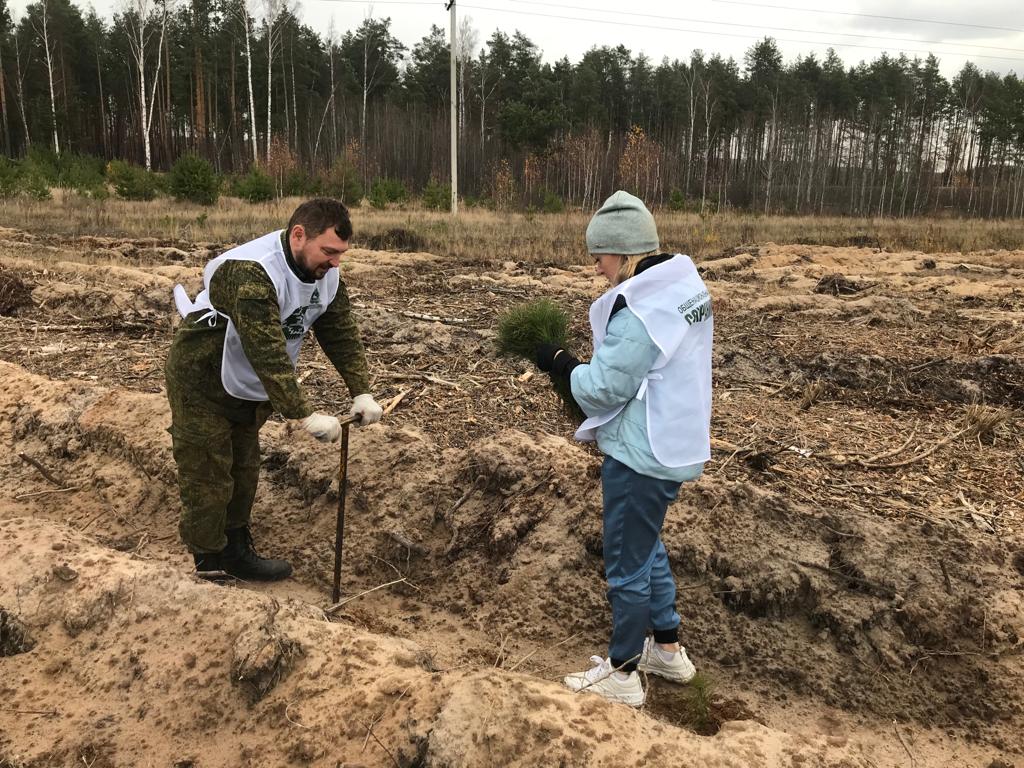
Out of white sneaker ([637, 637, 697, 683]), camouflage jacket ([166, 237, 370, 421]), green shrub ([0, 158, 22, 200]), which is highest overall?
green shrub ([0, 158, 22, 200])

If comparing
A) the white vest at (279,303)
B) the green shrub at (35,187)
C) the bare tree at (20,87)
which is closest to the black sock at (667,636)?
the white vest at (279,303)

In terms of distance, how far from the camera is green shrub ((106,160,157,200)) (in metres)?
23.0

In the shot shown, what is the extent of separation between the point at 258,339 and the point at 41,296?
691 cm

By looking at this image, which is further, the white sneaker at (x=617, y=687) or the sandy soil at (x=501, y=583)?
the white sneaker at (x=617, y=687)

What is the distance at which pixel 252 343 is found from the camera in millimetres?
2750

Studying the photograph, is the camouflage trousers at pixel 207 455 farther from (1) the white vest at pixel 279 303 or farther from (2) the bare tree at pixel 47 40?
(2) the bare tree at pixel 47 40

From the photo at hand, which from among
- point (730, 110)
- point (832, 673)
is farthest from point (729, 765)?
point (730, 110)

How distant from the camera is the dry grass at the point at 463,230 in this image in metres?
16.4

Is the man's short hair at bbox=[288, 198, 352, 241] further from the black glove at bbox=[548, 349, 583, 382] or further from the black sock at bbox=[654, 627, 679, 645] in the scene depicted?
the black sock at bbox=[654, 627, 679, 645]

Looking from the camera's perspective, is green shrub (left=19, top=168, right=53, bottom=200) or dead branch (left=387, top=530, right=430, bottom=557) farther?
green shrub (left=19, top=168, right=53, bottom=200)

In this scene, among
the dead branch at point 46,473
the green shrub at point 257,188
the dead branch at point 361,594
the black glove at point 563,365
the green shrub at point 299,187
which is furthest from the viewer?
the green shrub at point 299,187

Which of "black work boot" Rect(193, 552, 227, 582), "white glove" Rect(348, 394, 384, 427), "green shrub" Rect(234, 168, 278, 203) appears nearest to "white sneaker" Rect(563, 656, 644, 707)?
"white glove" Rect(348, 394, 384, 427)

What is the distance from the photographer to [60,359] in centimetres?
602

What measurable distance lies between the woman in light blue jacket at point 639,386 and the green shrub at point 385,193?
2191cm
